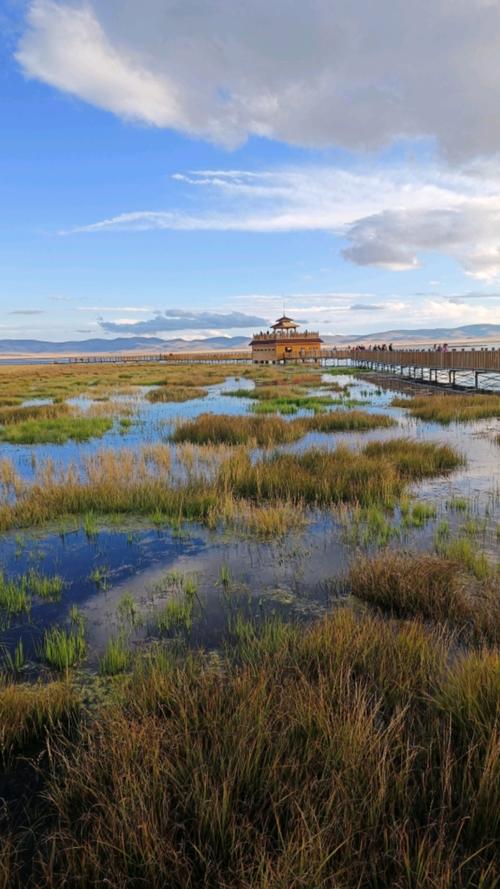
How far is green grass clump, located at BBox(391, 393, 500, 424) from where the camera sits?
70.2ft

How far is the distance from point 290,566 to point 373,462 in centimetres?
557

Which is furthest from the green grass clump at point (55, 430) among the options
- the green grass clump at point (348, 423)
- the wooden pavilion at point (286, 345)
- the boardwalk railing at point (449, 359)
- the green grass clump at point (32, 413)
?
the wooden pavilion at point (286, 345)

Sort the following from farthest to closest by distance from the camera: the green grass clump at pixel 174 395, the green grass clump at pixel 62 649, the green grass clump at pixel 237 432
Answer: the green grass clump at pixel 174 395 < the green grass clump at pixel 237 432 < the green grass clump at pixel 62 649

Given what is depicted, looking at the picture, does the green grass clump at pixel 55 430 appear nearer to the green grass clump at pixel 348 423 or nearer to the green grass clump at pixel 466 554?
the green grass clump at pixel 348 423

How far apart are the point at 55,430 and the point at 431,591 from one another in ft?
55.7

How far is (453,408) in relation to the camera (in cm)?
2256

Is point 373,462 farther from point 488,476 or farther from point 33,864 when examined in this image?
point 33,864

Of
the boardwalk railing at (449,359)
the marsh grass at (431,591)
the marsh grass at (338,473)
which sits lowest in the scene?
the marsh grass at (431,591)

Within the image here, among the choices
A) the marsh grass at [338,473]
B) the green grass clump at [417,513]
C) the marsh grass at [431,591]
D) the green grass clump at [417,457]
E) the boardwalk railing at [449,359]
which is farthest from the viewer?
the boardwalk railing at [449,359]

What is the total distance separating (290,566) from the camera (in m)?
7.56

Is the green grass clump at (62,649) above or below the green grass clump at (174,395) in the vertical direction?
below

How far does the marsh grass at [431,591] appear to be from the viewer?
5.56 metres

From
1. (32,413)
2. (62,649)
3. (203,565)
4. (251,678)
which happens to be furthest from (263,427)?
(251,678)

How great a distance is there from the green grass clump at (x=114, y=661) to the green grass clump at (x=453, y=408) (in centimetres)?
1803
